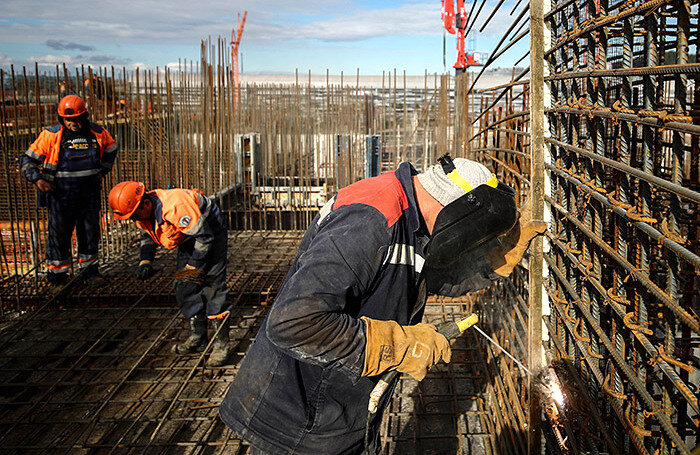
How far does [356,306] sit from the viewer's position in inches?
80.7

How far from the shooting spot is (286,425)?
218cm

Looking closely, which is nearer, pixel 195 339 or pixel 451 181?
pixel 451 181

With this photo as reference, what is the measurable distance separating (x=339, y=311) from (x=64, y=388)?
342cm

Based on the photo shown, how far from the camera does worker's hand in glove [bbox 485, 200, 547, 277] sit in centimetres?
250

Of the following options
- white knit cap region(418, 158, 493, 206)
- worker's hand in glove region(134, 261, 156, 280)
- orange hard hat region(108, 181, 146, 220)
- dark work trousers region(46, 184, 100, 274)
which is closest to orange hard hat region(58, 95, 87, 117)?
dark work trousers region(46, 184, 100, 274)

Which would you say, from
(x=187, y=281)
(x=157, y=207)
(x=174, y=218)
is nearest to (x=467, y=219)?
(x=174, y=218)

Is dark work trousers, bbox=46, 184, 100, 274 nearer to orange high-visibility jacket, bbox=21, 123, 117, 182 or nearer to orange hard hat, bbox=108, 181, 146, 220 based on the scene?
orange high-visibility jacket, bbox=21, 123, 117, 182

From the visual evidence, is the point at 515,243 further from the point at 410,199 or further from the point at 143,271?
the point at 143,271

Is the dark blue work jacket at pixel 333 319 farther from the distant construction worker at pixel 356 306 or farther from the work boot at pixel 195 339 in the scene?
the work boot at pixel 195 339

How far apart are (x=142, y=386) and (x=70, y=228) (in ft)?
9.31

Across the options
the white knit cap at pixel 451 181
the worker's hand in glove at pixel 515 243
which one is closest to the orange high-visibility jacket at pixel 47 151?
the worker's hand in glove at pixel 515 243

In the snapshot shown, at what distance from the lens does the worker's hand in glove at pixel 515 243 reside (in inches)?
98.5

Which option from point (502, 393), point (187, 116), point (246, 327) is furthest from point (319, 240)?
point (187, 116)

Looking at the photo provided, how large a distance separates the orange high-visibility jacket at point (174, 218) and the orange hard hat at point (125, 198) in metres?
0.19
